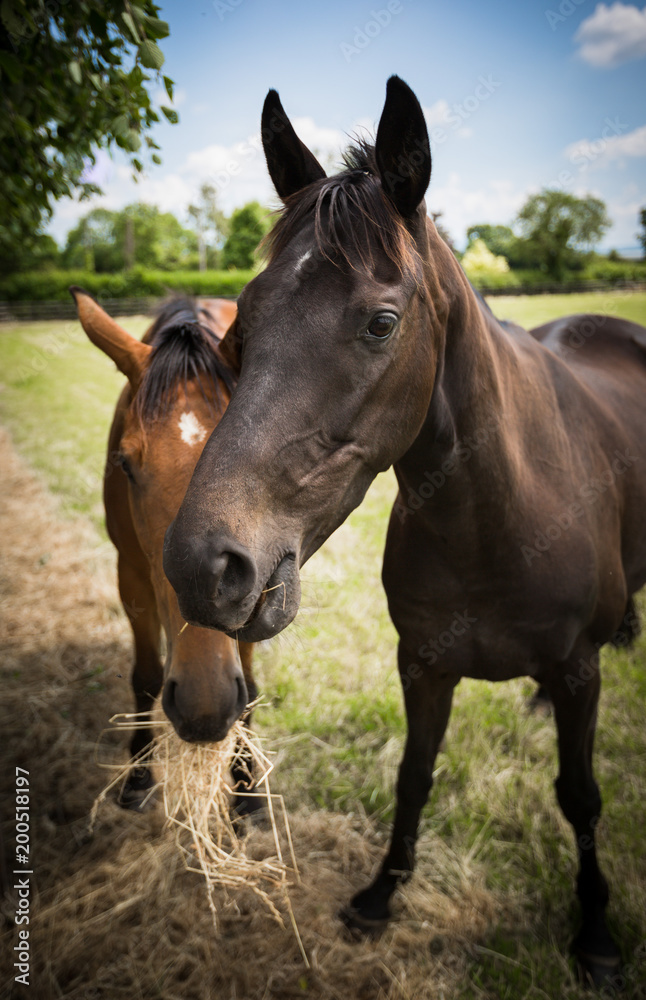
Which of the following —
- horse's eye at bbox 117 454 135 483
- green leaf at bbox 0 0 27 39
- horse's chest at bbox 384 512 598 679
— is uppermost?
green leaf at bbox 0 0 27 39

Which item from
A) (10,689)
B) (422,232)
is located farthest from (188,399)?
(10,689)

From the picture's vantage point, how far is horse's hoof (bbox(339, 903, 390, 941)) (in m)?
2.47

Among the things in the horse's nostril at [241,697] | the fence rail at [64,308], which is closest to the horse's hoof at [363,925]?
the horse's nostril at [241,697]

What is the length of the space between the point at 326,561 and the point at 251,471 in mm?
4942

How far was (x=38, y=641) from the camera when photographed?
189 inches

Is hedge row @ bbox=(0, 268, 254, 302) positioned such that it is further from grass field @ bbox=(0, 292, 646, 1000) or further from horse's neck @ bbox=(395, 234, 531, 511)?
horse's neck @ bbox=(395, 234, 531, 511)

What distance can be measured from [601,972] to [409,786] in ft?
3.38

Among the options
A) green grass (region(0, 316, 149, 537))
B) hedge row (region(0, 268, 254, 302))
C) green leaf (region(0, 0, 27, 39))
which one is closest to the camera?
green leaf (region(0, 0, 27, 39))

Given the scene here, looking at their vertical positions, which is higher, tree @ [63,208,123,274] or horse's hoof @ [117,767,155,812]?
tree @ [63,208,123,274]

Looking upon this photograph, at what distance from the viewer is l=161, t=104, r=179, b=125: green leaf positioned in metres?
2.89

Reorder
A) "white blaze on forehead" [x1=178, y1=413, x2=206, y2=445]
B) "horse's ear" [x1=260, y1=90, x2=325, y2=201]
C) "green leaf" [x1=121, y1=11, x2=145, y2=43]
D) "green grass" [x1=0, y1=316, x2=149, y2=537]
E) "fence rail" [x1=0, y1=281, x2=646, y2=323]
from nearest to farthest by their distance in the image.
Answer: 1. "horse's ear" [x1=260, y1=90, x2=325, y2=201]
2. "white blaze on forehead" [x1=178, y1=413, x2=206, y2=445]
3. "green leaf" [x1=121, y1=11, x2=145, y2=43]
4. "green grass" [x1=0, y1=316, x2=149, y2=537]
5. "fence rail" [x1=0, y1=281, x2=646, y2=323]

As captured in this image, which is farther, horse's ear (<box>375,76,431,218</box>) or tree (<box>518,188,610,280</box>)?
tree (<box>518,188,610,280</box>)

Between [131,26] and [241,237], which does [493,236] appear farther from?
[131,26]

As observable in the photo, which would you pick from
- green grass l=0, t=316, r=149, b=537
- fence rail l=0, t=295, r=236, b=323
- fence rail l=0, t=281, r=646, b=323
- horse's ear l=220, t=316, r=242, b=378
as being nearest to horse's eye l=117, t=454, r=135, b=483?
horse's ear l=220, t=316, r=242, b=378
